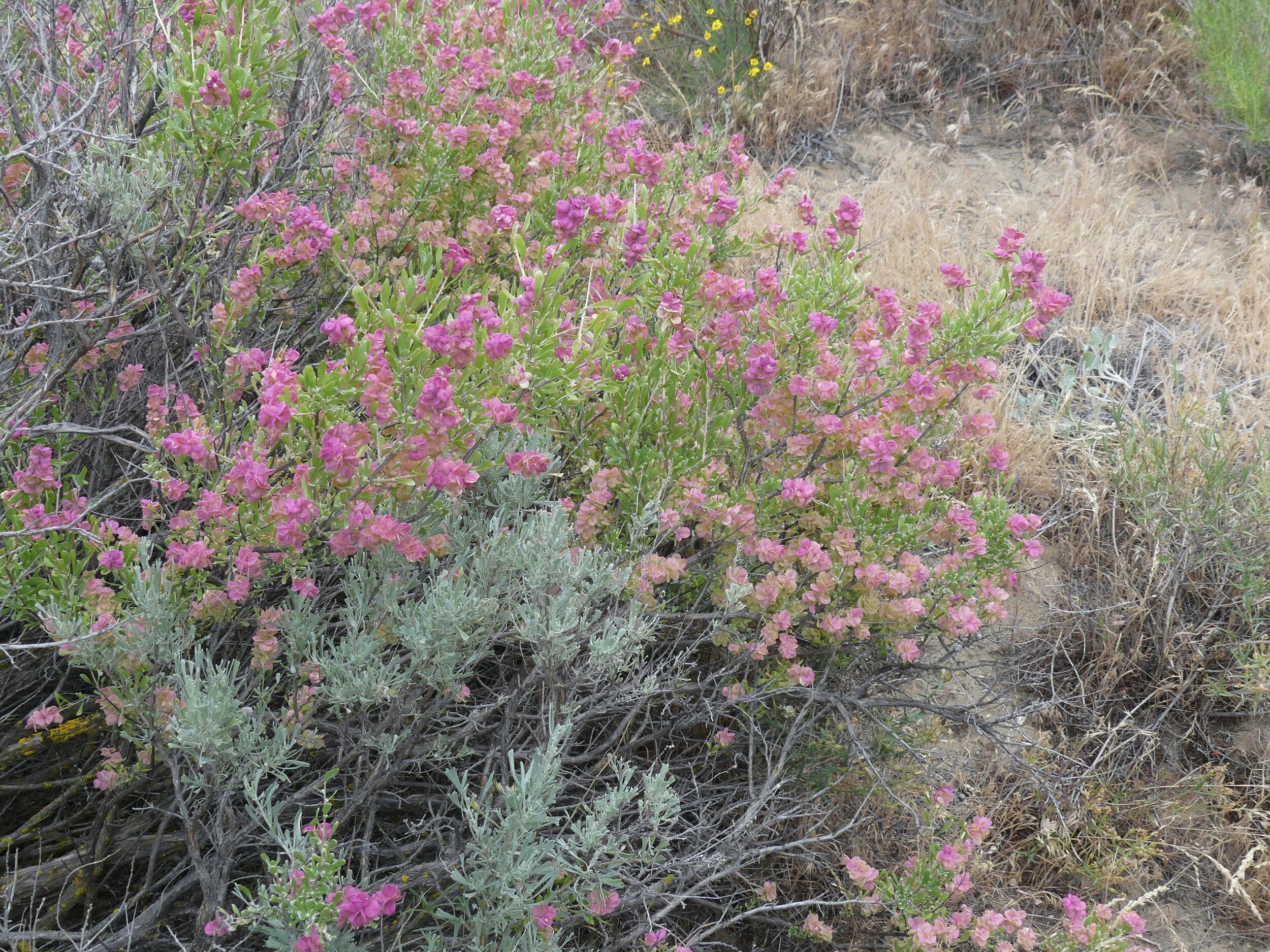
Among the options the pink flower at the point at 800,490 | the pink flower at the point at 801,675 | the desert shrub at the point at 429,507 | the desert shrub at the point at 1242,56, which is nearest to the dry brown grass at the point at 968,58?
the desert shrub at the point at 1242,56

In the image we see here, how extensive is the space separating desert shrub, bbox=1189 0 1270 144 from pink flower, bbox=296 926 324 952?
541cm

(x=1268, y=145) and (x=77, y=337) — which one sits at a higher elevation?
(x=1268, y=145)

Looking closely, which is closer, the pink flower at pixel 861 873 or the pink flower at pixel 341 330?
A: the pink flower at pixel 341 330

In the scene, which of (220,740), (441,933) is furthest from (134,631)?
(441,933)

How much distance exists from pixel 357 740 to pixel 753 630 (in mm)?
964

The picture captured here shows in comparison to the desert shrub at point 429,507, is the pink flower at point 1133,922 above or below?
below

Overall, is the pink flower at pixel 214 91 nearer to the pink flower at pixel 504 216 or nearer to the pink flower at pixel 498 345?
the pink flower at pixel 504 216

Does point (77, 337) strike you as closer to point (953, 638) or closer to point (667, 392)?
point (667, 392)

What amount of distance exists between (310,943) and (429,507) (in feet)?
2.68

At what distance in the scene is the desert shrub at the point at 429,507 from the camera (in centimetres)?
177

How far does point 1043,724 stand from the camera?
10.1 ft

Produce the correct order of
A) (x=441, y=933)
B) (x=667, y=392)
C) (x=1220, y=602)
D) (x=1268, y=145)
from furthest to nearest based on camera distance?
(x=1268, y=145) → (x=1220, y=602) → (x=667, y=392) → (x=441, y=933)

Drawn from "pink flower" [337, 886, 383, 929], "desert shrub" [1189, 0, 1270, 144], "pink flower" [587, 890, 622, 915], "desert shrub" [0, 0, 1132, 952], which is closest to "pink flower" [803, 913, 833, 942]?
"desert shrub" [0, 0, 1132, 952]

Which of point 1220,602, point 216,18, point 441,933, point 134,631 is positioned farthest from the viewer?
point 1220,602
